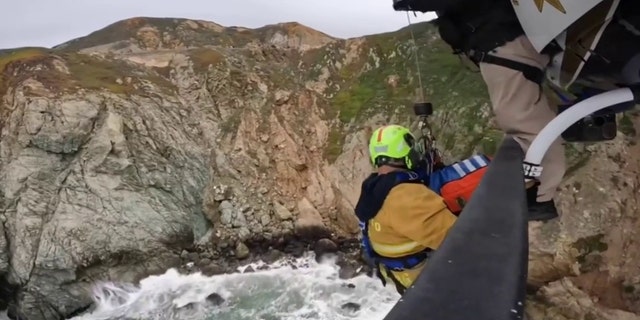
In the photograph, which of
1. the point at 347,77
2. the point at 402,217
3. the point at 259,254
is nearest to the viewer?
the point at 402,217

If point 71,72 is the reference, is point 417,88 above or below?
below

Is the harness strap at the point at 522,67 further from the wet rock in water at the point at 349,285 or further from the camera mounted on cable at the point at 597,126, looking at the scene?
the wet rock in water at the point at 349,285

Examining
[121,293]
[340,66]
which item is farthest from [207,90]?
[121,293]

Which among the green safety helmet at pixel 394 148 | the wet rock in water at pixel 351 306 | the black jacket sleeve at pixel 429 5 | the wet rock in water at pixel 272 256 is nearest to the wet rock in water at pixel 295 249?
the wet rock in water at pixel 272 256

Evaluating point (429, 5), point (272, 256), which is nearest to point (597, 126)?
point (429, 5)

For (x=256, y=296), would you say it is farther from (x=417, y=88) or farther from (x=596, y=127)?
(x=596, y=127)

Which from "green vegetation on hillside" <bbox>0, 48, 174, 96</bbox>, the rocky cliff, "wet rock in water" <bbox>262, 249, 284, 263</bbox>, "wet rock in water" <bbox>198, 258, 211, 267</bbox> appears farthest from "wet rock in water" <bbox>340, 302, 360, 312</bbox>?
"green vegetation on hillside" <bbox>0, 48, 174, 96</bbox>

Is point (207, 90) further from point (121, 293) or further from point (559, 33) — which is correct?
point (559, 33)
